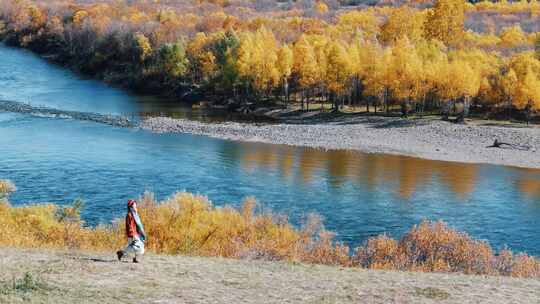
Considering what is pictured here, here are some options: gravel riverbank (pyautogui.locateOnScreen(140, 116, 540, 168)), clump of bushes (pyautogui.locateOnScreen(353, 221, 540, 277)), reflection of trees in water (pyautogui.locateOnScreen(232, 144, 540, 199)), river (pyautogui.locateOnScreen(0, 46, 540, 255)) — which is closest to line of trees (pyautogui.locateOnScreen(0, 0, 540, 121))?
gravel riverbank (pyautogui.locateOnScreen(140, 116, 540, 168))

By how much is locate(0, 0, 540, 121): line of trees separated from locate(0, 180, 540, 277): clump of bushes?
43.9 meters

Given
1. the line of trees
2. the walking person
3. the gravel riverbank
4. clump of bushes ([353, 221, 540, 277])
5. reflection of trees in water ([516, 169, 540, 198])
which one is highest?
the line of trees

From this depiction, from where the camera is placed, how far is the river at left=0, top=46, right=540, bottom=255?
35.8 m

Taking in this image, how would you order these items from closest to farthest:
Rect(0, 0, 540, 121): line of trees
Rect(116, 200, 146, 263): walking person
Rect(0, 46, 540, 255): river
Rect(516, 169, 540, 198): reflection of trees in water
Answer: Rect(116, 200, 146, 263): walking person, Rect(0, 46, 540, 255): river, Rect(516, 169, 540, 198): reflection of trees in water, Rect(0, 0, 540, 121): line of trees

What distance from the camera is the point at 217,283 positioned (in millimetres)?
18359

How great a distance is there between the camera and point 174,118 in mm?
70000

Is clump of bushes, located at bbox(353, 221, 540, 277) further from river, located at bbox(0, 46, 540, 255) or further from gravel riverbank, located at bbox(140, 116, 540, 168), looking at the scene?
gravel riverbank, located at bbox(140, 116, 540, 168)

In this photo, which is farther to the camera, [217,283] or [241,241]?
[241,241]

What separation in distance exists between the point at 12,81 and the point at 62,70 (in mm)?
17989

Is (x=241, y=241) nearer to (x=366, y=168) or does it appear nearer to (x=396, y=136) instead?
(x=366, y=168)

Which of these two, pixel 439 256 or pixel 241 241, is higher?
pixel 241 241

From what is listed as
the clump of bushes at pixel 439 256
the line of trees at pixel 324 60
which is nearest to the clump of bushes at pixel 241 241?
the clump of bushes at pixel 439 256

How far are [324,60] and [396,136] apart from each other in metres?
17.2

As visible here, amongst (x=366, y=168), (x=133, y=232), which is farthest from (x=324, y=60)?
(x=133, y=232)
